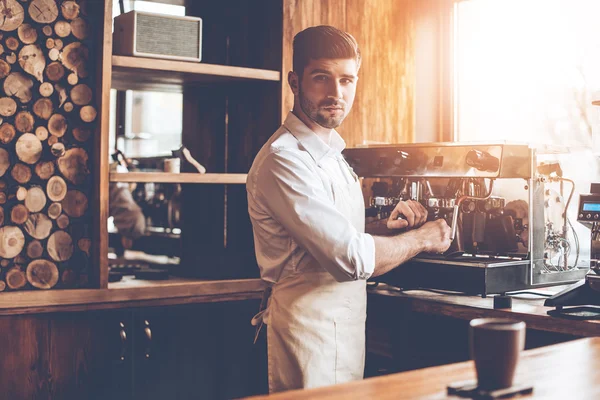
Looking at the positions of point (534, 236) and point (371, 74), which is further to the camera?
point (371, 74)

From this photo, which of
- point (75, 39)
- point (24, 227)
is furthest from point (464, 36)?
point (24, 227)

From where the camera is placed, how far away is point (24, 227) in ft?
9.56

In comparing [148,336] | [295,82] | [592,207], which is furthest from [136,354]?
[592,207]

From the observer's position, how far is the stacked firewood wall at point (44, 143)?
288 centimetres

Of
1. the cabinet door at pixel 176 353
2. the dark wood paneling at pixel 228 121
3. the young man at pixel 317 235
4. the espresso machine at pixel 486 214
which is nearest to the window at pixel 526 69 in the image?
the espresso machine at pixel 486 214

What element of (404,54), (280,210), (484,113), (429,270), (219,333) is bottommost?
(219,333)

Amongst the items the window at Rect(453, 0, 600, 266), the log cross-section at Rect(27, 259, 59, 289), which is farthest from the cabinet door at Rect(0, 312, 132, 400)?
the window at Rect(453, 0, 600, 266)

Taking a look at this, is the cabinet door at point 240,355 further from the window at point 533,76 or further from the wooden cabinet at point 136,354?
the window at point 533,76

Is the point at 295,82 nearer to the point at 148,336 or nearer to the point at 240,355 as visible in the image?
the point at 148,336

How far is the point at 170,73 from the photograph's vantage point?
3.27m

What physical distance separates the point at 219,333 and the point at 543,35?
7.02ft

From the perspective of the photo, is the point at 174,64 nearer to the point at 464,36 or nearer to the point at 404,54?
the point at 404,54

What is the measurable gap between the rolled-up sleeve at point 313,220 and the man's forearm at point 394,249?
0.18ft

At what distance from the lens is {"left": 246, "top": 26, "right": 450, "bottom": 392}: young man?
215 cm
